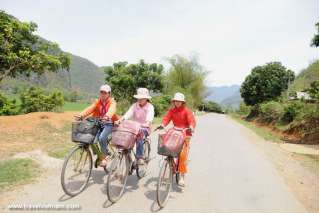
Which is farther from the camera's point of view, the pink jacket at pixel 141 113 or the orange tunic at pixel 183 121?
the pink jacket at pixel 141 113

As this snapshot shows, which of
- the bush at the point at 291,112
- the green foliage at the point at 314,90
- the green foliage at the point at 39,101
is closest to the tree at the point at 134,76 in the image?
the green foliage at the point at 39,101

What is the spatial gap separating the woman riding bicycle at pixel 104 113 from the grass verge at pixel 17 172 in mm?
1730

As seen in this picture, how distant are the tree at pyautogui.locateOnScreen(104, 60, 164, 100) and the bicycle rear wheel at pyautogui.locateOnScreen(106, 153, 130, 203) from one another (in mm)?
32486

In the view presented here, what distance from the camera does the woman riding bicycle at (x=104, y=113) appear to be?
5.68 meters

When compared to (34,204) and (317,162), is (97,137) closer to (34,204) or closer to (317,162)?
(34,204)

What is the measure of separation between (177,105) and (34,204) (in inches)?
Result: 126

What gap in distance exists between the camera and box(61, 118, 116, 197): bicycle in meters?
5.23

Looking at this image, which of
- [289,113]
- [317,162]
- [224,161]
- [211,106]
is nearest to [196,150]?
[224,161]

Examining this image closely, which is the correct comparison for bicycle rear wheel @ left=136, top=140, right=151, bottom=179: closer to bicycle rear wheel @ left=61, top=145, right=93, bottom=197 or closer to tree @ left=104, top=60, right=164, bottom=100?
bicycle rear wheel @ left=61, top=145, right=93, bottom=197

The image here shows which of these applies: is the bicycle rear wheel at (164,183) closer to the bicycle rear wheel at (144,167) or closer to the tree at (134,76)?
the bicycle rear wheel at (144,167)

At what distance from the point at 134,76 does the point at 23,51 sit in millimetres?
26048

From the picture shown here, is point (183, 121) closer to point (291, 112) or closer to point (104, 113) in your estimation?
point (104, 113)

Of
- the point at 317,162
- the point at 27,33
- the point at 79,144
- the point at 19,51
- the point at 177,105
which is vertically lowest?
the point at 317,162

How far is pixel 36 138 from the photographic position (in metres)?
11.0
